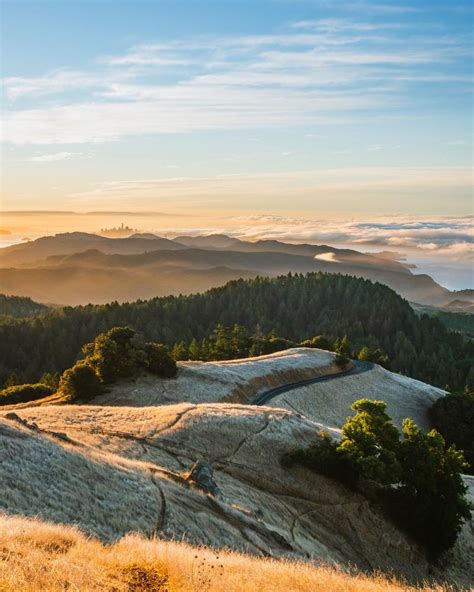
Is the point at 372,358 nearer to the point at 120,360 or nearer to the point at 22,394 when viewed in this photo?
the point at 120,360

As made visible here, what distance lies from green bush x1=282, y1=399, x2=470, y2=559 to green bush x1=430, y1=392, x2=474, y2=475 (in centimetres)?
4873

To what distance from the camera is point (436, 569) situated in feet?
143

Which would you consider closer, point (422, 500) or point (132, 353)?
point (422, 500)

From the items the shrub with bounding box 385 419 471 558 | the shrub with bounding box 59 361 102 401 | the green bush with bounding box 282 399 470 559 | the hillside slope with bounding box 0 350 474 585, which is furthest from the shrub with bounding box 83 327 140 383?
the shrub with bounding box 385 419 471 558

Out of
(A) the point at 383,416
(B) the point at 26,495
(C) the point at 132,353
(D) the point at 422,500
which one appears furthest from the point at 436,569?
(C) the point at 132,353

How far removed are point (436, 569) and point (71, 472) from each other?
31588 mm

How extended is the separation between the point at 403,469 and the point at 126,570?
3827 centimetres

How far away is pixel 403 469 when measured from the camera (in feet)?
160

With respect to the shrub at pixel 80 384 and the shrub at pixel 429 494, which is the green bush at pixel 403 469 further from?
the shrub at pixel 80 384

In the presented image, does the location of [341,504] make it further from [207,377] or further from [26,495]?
[207,377]

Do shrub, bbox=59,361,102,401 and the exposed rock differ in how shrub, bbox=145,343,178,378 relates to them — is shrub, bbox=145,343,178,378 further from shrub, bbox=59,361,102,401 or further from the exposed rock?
the exposed rock

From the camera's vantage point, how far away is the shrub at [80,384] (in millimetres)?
72312

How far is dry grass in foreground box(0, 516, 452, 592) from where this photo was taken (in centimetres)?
1436

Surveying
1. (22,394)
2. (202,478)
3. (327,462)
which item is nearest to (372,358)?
(22,394)
